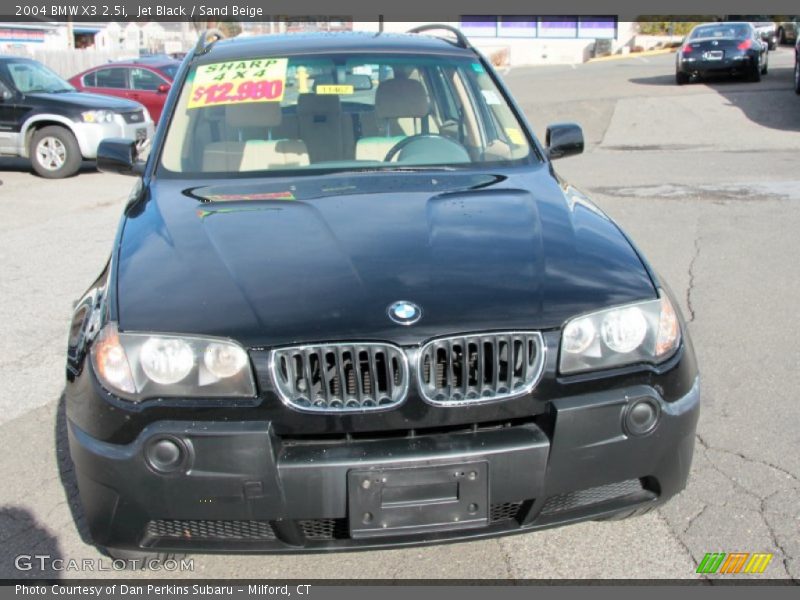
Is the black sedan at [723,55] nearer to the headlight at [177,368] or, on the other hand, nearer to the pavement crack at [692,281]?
the pavement crack at [692,281]

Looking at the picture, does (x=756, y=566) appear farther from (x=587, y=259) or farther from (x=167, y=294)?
(x=167, y=294)

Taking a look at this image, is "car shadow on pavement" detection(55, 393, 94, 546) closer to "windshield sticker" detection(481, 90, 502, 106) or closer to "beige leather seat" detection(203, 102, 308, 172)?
"beige leather seat" detection(203, 102, 308, 172)

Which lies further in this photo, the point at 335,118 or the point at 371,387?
the point at 335,118

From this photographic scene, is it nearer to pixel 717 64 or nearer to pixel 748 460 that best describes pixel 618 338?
pixel 748 460

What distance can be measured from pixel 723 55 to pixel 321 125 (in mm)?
21208

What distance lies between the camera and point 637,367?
2883mm

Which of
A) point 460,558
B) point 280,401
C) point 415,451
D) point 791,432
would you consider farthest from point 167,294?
point 791,432

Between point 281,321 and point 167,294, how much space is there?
1.36ft

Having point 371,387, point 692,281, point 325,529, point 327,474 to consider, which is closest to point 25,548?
point 325,529

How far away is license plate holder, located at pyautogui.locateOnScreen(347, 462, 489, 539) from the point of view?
2.66 meters

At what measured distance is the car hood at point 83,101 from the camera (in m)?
14.1

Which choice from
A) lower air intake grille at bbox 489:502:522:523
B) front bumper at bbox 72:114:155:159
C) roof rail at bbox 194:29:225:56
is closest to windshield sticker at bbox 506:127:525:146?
roof rail at bbox 194:29:225:56

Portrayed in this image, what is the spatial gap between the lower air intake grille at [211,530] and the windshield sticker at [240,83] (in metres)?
2.39

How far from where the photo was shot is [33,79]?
14.9 m
